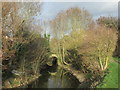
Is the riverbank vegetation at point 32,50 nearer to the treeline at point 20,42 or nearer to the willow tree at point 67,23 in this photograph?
the treeline at point 20,42

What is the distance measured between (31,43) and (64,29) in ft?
39.8

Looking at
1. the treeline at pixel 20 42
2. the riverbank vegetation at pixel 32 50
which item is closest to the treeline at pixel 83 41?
the riverbank vegetation at pixel 32 50

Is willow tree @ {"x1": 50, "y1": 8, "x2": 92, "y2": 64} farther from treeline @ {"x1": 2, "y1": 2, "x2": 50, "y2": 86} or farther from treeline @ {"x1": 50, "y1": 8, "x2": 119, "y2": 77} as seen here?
treeline @ {"x1": 2, "y1": 2, "x2": 50, "y2": 86}

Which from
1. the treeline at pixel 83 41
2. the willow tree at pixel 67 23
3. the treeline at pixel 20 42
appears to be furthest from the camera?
the willow tree at pixel 67 23

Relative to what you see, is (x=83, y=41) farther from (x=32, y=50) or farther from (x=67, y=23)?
(x=67, y=23)

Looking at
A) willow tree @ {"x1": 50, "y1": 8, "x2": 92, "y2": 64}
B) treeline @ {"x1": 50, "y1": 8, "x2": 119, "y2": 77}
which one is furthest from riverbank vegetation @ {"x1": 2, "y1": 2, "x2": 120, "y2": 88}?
willow tree @ {"x1": 50, "y1": 8, "x2": 92, "y2": 64}

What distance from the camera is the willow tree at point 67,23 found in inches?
1105

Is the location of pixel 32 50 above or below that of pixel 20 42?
below

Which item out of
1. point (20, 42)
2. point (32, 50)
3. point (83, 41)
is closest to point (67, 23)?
point (83, 41)

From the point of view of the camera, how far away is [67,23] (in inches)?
1155

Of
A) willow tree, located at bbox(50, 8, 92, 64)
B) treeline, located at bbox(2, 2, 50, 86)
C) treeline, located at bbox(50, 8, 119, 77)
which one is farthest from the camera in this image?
willow tree, located at bbox(50, 8, 92, 64)

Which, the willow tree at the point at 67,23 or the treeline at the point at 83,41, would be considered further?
the willow tree at the point at 67,23

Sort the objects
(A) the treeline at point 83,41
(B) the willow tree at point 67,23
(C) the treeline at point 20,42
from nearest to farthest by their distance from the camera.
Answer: (C) the treeline at point 20,42 → (A) the treeline at point 83,41 → (B) the willow tree at point 67,23

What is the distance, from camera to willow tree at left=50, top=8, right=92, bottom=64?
92.1 ft
